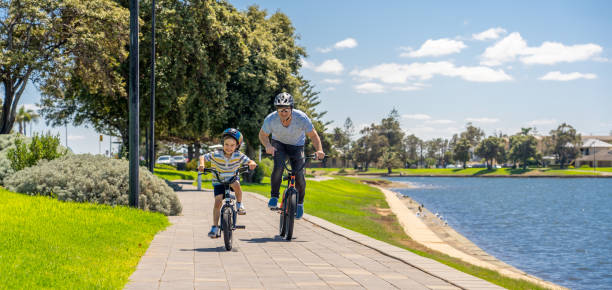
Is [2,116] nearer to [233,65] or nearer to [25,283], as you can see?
[233,65]

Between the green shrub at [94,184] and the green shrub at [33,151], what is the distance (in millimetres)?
2602

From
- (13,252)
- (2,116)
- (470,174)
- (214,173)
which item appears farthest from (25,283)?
(470,174)

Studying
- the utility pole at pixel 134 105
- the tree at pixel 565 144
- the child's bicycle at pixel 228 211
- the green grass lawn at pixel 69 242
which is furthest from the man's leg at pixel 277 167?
the tree at pixel 565 144

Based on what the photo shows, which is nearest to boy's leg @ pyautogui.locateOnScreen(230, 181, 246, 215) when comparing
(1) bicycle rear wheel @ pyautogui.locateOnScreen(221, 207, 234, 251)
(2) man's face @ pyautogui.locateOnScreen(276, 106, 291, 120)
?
(1) bicycle rear wheel @ pyautogui.locateOnScreen(221, 207, 234, 251)

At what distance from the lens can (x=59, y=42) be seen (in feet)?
81.9

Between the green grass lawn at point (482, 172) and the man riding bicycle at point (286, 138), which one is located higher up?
the man riding bicycle at point (286, 138)

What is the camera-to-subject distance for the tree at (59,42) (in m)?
23.5

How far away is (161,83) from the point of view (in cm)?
2675

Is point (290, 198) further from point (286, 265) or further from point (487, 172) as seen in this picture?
point (487, 172)

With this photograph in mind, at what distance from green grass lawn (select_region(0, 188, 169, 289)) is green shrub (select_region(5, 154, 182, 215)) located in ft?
2.14

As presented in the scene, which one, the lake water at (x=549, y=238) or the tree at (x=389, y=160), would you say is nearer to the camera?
the lake water at (x=549, y=238)

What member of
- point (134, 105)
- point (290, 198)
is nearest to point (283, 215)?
point (290, 198)

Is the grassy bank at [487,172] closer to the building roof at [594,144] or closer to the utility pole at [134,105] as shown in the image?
the building roof at [594,144]

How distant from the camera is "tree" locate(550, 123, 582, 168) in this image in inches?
5305
